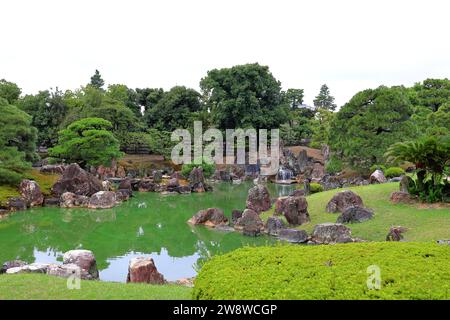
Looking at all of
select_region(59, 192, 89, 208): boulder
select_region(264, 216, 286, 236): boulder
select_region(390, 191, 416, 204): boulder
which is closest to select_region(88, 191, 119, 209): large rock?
select_region(59, 192, 89, 208): boulder

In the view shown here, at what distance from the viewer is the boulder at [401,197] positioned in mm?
16422

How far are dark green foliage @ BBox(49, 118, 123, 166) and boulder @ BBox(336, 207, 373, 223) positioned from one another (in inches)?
740

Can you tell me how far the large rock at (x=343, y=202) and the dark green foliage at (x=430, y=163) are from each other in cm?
226

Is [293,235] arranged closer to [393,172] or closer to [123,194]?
[393,172]

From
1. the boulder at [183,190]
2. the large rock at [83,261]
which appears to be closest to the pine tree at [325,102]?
the boulder at [183,190]

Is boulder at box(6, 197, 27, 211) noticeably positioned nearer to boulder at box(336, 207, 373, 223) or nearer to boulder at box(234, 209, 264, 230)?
boulder at box(234, 209, 264, 230)

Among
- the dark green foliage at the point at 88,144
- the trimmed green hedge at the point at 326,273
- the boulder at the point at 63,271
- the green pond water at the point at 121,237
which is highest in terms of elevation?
the dark green foliage at the point at 88,144

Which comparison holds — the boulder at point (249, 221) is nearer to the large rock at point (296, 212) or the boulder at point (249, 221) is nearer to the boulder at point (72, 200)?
the large rock at point (296, 212)

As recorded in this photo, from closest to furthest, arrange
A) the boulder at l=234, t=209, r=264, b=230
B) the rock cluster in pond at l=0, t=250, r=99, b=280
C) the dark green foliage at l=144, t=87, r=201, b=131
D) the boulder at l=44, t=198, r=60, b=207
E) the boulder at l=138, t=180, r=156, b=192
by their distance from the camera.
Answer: the rock cluster in pond at l=0, t=250, r=99, b=280 → the boulder at l=234, t=209, r=264, b=230 → the boulder at l=44, t=198, r=60, b=207 → the boulder at l=138, t=180, r=156, b=192 → the dark green foliage at l=144, t=87, r=201, b=131

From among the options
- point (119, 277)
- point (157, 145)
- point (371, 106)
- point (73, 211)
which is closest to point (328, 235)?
point (119, 277)

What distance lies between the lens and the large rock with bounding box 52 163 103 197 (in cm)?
2527

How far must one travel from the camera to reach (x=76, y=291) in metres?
6.82
